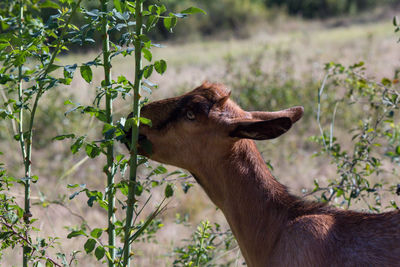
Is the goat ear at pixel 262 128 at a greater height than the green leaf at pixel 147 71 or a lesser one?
lesser

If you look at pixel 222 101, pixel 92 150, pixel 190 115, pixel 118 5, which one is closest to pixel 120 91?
pixel 92 150

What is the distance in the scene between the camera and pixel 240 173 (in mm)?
3775

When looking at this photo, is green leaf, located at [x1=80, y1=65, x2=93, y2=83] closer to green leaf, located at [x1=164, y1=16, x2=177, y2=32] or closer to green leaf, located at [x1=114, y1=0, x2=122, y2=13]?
green leaf, located at [x1=114, y1=0, x2=122, y2=13]

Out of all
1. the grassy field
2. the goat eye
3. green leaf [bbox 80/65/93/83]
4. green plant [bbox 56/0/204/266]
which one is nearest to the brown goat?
the goat eye

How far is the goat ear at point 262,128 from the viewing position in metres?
3.29

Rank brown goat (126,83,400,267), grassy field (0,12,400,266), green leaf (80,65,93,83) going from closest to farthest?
green leaf (80,65,93,83), brown goat (126,83,400,267), grassy field (0,12,400,266)

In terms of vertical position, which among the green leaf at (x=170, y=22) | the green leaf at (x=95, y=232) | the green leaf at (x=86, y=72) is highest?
the green leaf at (x=170, y=22)

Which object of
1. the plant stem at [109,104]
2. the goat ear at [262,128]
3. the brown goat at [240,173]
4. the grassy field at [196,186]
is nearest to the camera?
the plant stem at [109,104]

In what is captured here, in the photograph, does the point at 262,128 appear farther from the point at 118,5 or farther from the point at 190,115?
the point at 118,5

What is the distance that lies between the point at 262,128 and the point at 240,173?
1.65 feet

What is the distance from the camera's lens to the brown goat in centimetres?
347

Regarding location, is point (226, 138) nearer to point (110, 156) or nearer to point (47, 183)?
point (110, 156)

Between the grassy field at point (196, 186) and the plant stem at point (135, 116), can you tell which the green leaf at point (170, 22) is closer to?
the plant stem at point (135, 116)

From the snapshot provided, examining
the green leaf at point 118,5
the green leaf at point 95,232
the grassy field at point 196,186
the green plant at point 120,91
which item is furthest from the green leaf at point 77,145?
the grassy field at point 196,186
